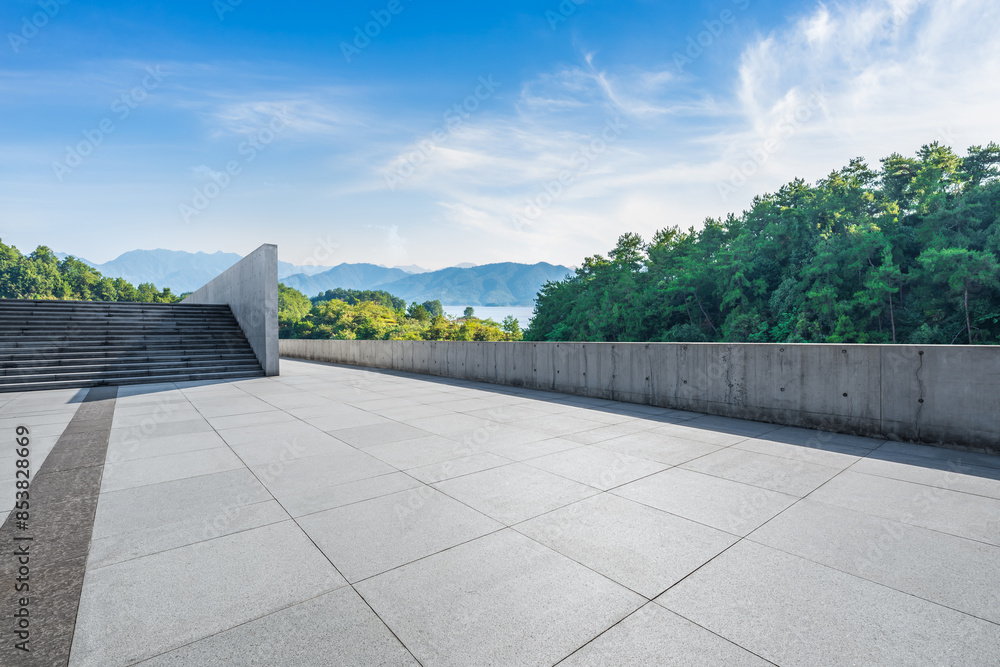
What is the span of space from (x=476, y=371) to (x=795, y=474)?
31.5 ft

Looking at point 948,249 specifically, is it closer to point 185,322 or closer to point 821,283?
point 821,283

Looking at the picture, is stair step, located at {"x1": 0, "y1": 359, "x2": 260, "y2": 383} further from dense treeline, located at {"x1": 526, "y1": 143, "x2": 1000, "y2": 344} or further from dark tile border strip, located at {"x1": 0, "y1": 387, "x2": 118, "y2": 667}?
dense treeline, located at {"x1": 526, "y1": 143, "x2": 1000, "y2": 344}

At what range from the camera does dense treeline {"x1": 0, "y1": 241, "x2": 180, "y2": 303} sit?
106 m

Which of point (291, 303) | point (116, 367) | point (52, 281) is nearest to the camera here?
point (116, 367)

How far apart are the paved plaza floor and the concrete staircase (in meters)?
8.92

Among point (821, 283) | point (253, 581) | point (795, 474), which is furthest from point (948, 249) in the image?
point (253, 581)

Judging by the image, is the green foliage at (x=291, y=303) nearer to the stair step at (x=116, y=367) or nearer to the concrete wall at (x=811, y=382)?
the stair step at (x=116, y=367)

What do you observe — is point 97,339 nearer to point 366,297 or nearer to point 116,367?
point 116,367

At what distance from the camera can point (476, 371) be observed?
13.7 metres

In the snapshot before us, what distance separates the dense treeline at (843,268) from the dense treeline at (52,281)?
4241 inches

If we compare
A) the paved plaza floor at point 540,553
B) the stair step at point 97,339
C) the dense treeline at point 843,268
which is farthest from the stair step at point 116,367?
the dense treeline at point 843,268

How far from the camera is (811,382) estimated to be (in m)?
7.06

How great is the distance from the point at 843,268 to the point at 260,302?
4143cm

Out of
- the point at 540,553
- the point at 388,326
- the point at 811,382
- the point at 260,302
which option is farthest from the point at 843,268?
the point at 388,326
